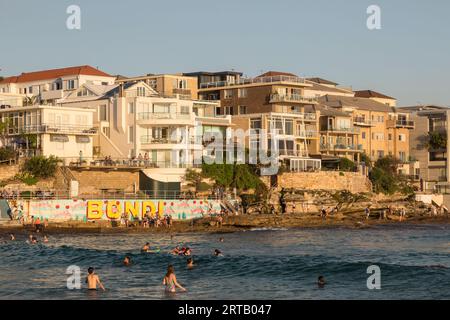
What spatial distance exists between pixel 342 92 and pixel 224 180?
137 ft

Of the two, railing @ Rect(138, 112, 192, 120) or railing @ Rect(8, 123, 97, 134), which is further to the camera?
railing @ Rect(138, 112, 192, 120)

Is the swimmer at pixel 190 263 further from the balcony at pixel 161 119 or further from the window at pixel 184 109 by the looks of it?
the window at pixel 184 109

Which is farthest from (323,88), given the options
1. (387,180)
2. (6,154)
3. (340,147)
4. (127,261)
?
(127,261)

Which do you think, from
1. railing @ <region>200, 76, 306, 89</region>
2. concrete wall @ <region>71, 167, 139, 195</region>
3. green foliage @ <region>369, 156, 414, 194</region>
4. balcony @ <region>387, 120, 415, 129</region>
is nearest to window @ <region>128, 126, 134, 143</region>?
concrete wall @ <region>71, 167, 139, 195</region>

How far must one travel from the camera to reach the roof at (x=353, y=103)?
105562 millimetres

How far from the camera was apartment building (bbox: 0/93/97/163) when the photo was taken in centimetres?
7656

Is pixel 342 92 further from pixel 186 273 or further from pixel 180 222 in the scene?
pixel 186 273

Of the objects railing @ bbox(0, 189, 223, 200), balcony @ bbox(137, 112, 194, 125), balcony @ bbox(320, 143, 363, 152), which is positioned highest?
balcony @ bbox(137, 112, 194, 125)

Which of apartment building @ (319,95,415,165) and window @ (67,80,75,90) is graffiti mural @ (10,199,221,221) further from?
apartment building @ (319,95,415,165)

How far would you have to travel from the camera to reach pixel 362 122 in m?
106

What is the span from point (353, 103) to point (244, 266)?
206 ft

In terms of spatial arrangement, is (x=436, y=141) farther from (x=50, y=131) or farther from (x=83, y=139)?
(x=50, y=131)

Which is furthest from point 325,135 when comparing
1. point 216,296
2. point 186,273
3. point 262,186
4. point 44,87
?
point 216,296

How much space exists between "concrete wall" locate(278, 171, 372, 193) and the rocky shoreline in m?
4.69
